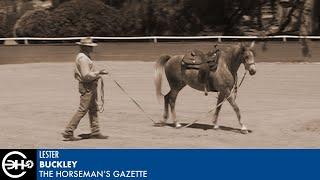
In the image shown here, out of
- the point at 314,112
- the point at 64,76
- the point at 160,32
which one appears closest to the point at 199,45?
the point at 160,32

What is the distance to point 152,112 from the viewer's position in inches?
616

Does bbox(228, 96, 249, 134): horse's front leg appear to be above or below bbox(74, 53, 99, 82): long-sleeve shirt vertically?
below

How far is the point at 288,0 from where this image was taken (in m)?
34.3

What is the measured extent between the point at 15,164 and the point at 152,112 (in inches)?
336

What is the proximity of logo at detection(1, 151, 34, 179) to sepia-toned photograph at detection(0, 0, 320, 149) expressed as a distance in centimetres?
400

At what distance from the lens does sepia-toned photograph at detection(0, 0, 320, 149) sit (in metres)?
12.2

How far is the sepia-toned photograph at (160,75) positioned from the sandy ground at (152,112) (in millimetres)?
28

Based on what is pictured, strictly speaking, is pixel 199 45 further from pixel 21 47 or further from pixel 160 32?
pixel 21 47

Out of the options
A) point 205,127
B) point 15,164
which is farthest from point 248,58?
point 15,164

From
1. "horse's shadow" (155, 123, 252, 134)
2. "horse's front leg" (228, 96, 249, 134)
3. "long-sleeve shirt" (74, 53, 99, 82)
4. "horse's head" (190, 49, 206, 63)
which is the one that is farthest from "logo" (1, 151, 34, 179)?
"horse's head" (190, 49, 206, 63)

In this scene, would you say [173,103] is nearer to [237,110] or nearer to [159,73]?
[159,73]

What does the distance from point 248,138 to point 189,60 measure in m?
2.10

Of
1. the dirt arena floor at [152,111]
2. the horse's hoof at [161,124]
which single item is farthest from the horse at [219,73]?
the dirt arena floor at [152,111]

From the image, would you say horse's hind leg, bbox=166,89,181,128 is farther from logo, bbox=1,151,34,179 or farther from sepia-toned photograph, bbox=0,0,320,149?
logo, bbox=1,151,34,179
